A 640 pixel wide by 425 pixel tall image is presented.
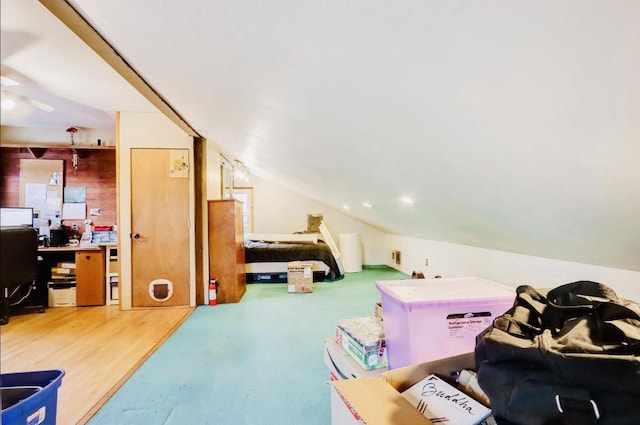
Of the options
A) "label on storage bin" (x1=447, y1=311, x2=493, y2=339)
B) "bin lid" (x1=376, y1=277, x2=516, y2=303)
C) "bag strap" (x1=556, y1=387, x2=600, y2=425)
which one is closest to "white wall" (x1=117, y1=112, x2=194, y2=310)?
"bin lid" (x1=376, y1=277, x2=516, y2=303)

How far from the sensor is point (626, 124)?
688 millimetres

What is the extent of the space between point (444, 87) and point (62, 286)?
4.99m

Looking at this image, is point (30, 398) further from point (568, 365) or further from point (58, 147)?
point (58, 147)

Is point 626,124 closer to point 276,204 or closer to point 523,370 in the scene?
point 523,370

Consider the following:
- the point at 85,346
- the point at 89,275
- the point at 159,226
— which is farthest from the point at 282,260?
the point at 85,346

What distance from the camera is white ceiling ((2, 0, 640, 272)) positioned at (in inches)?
24.2

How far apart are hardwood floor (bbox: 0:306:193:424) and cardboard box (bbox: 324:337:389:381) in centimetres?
138

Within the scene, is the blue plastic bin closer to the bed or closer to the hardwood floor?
the hardwood floor

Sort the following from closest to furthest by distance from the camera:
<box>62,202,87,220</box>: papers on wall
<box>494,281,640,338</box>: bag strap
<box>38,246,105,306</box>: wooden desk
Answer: <box>494,281,640,338</box>: bag strap, <box>38,246,105,306</box>: wooden desk, <box>62,202,87,220</box>: papers on wall

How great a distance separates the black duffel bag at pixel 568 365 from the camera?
600 mm

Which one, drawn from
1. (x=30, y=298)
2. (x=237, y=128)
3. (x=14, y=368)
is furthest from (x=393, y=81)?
(x=30, y=298)

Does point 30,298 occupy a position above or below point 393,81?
below

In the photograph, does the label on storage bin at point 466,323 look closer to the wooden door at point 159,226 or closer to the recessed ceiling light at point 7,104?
the recessed ceiling light at point 7,104

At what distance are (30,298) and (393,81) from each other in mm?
5029
